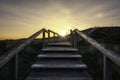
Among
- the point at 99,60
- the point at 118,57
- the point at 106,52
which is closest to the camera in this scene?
the point at 118,57

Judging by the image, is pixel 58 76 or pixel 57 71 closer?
pixel 58 76

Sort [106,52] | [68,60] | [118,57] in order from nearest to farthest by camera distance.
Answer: [118,57]
[106,52]
[68,60]

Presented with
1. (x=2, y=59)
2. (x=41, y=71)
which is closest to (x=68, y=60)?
(x=41, y=71)

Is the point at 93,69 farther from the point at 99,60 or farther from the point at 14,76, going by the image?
the point at 14,76

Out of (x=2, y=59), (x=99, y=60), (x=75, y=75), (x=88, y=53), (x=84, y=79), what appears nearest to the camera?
(x=2, y=59)

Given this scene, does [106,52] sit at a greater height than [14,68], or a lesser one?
greater

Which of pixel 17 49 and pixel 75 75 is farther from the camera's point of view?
pixel 75 75

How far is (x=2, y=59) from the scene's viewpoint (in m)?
2.50

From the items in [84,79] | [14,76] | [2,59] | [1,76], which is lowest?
[1,76]

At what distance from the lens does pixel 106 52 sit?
2.80m

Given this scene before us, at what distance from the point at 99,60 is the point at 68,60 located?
95.4 inches

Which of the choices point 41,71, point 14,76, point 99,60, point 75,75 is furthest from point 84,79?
point 99,60

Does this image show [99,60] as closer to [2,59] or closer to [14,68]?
[14,68]

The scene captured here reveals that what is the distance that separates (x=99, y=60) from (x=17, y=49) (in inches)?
203
